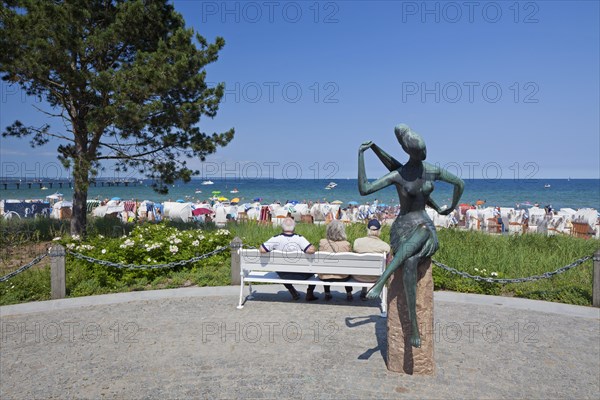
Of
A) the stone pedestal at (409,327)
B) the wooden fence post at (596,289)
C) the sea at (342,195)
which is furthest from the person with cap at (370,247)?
the sea at (342,195)

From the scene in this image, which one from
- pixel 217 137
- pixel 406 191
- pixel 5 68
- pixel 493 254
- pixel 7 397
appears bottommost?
pixel 7 397

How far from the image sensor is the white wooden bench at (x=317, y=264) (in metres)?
6.37

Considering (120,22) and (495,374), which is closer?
(495,374)

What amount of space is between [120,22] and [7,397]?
Answer: 915 centimetres

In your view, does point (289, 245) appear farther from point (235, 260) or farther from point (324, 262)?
point (235, 260)

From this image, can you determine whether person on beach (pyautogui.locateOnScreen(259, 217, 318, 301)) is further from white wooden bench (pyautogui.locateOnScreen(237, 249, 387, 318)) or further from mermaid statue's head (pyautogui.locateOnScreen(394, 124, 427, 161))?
mermaid statue's head (pyautogui.locateOnScreen(394, 124, 427, 161))

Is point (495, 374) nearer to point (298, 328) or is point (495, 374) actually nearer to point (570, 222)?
point (298, 328)

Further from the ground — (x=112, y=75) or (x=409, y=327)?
(x=112, y=75)

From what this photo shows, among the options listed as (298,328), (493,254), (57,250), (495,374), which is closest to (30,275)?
(57,250)

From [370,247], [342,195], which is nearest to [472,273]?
[370,247]

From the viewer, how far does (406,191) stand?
13.5ft

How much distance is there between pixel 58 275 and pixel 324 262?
4266 mm

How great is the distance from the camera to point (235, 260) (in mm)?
7758

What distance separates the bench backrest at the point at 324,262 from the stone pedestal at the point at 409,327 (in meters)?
1.99
